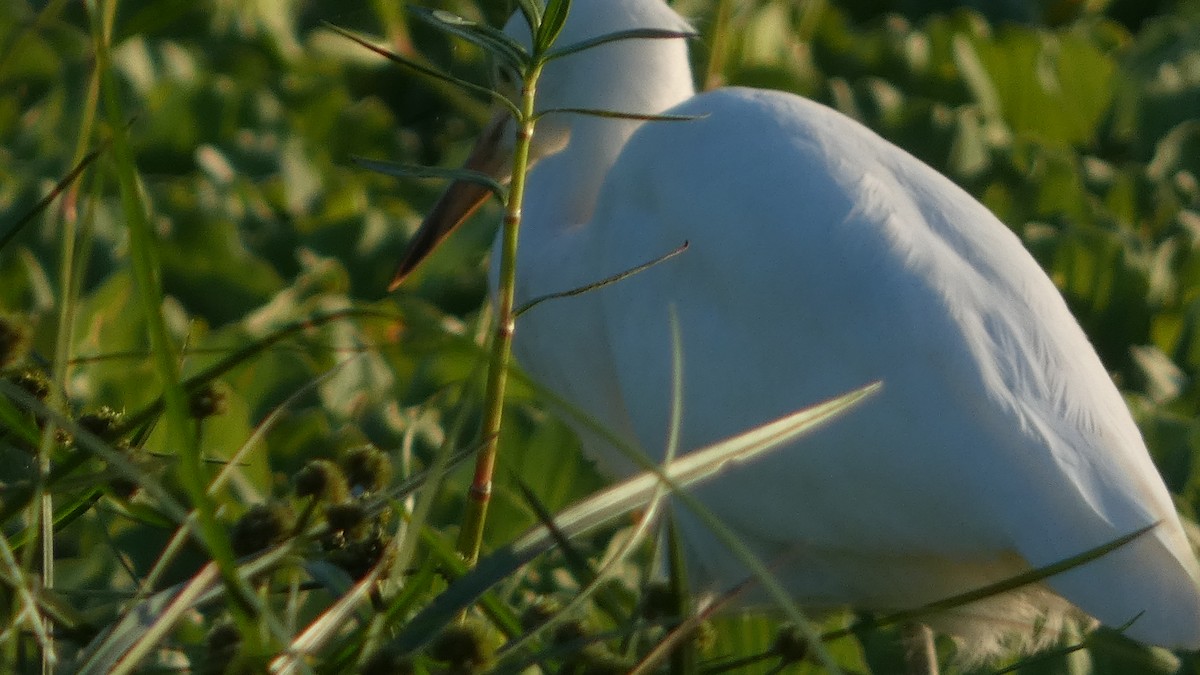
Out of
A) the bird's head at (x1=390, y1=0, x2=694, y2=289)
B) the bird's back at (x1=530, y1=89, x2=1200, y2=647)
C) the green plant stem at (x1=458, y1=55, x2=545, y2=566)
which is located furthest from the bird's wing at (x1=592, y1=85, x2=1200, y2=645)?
the green plant stem at (x1=458, y1=55, x2=545, y2=566)

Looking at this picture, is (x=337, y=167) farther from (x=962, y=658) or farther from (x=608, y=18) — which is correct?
(x=962, y=658)

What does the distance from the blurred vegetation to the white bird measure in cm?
13

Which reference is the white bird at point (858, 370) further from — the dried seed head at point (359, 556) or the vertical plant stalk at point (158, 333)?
the vertical plant stalk at point (158, 333)

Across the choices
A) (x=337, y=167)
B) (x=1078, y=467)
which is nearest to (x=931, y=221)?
(x=1078, y=467)

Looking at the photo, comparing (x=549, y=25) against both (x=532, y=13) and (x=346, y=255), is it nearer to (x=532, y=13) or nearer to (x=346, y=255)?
(x=532, y=13)

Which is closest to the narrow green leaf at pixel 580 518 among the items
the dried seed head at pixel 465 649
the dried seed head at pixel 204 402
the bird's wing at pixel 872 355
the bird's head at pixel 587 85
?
the dried seed head at pixel 465 649

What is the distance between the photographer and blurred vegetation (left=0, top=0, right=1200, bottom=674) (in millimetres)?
928

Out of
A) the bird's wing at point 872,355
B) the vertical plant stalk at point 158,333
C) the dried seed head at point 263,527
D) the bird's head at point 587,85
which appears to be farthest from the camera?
the bird's head at point 587,85

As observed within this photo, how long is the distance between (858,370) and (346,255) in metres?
1.29

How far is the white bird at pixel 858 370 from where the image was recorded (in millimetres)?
1434

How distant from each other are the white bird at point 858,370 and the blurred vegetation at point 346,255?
0.13 meters

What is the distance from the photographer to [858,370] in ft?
5.29

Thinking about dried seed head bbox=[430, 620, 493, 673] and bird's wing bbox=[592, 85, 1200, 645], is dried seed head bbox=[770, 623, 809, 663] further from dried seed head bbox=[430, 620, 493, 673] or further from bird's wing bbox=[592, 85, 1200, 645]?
bird's wing bbox=[592, 85, 1200, 645]

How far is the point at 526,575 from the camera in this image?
1.86 metres
